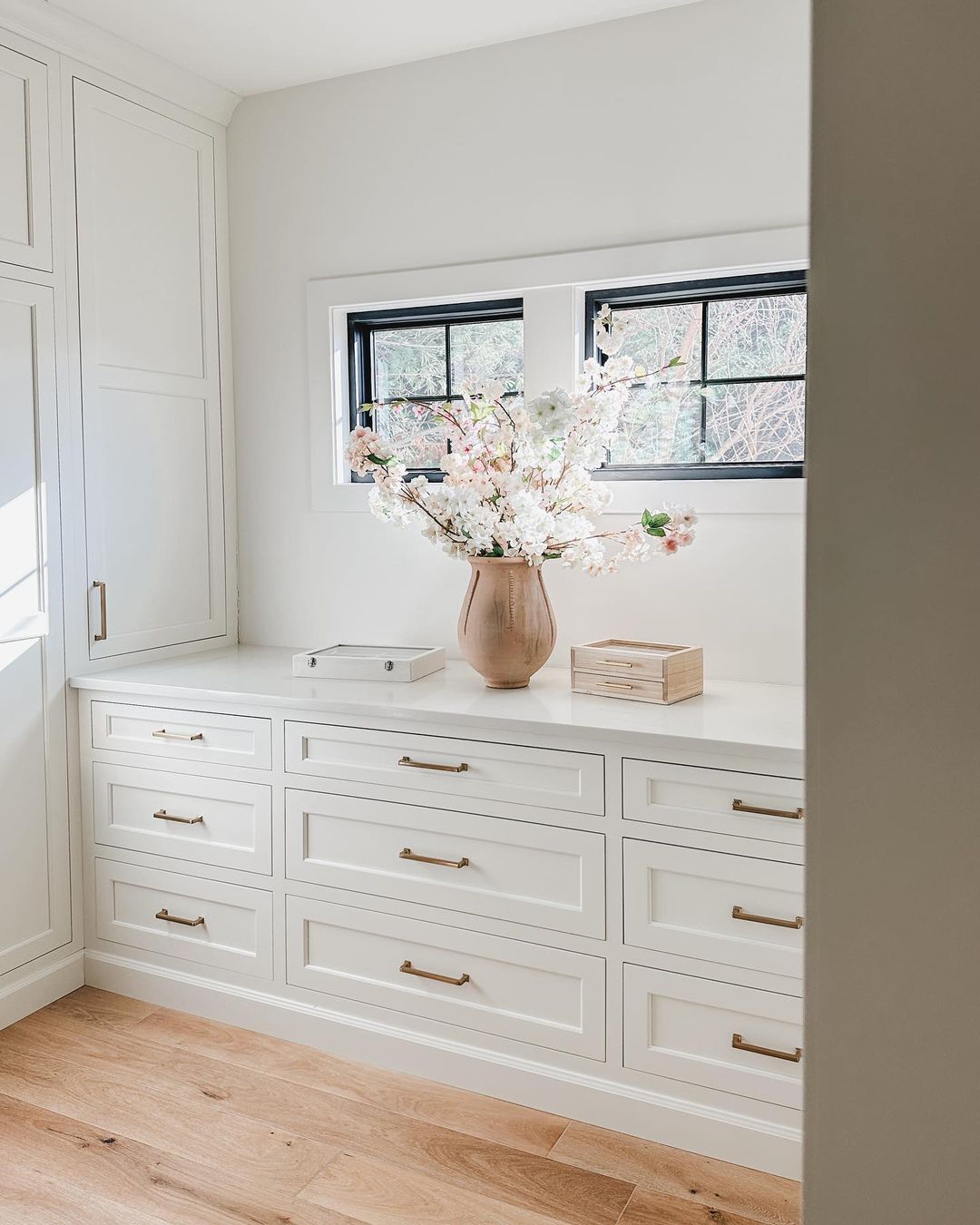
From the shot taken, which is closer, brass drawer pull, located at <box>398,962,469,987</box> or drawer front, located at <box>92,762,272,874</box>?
brass drawer pull, located at <box>398,962,469,987</box>

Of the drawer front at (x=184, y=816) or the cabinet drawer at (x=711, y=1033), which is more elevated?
the drawer front at (x=184, y=816)

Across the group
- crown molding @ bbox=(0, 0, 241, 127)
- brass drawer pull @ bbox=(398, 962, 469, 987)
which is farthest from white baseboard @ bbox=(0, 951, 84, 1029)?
crown molding @ bbox=(0, 0, 241, 127)

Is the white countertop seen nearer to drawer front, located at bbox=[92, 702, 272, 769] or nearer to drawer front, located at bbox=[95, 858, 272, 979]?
drawer front, located at bbox=[92, 702, 272, 769]

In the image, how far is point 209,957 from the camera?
8.34ft

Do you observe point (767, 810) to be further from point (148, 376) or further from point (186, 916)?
point (148, 376)

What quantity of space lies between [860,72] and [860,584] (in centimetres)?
17

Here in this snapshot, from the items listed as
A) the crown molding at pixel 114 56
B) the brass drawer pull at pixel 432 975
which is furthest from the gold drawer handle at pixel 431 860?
the crown molding at pixel 114 56

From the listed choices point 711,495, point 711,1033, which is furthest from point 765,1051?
point 711,495

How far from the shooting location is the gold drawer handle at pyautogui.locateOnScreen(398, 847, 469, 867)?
7.16ft

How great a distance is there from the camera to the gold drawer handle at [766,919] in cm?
184

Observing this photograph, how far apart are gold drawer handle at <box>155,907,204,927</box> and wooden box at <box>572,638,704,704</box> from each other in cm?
116

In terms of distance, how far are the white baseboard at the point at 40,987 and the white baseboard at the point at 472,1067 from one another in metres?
0.04

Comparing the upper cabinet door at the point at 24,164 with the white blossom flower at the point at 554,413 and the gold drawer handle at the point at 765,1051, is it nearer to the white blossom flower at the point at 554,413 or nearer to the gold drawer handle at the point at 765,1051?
the white blossom flower at the point at 554,413

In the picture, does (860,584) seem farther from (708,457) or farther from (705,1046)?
(708,457)
